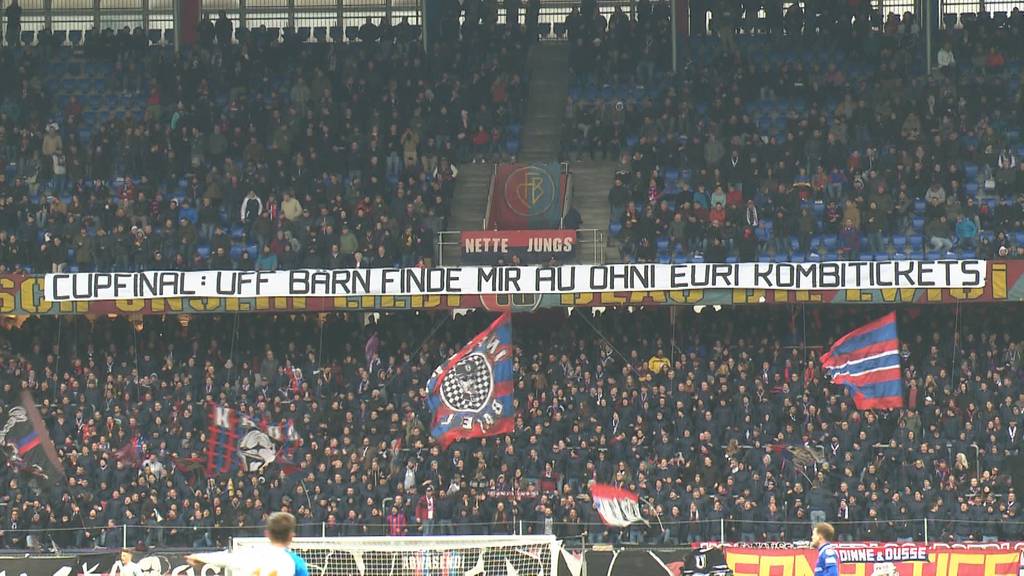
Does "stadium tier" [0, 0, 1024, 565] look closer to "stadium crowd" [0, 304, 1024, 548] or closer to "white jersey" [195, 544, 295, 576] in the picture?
"stadium crowd" [0, 304, 1024, 548]

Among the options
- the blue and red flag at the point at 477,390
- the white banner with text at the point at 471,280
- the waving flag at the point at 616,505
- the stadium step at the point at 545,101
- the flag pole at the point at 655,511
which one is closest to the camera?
the flag pole at the point at 655,511

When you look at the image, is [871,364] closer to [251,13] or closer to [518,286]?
[518,286]

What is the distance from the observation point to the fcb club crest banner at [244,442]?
3388cm

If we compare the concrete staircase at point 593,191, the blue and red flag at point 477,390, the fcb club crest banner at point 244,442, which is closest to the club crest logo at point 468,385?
the blue and red flag at point 477,390

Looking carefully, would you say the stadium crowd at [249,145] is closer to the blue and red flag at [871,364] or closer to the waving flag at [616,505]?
the waving flag at [616,505]

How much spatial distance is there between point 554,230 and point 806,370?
5.94m

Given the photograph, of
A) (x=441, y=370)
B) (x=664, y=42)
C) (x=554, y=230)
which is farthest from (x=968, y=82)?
(x=441, y=370)

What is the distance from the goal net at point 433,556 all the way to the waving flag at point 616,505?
4.19 meters

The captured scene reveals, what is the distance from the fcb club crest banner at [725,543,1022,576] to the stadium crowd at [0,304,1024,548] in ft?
8.57

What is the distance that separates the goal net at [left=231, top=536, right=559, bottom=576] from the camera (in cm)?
2598

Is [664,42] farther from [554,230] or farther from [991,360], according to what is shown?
[991,360]

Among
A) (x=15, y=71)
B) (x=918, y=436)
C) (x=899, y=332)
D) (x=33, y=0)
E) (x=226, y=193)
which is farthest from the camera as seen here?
(x=33, y=0)

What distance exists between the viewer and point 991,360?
1363 inches

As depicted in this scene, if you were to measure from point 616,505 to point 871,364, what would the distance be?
4.87 metres
